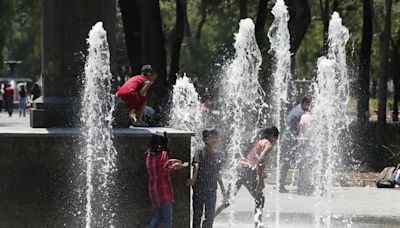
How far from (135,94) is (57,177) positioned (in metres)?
1.54

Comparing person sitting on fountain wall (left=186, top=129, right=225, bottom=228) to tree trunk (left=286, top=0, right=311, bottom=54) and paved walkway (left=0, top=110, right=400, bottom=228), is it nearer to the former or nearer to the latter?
paved walkway (left=0, top=110, right=400, bottom=228)

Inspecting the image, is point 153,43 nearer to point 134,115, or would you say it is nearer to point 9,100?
point 134,115

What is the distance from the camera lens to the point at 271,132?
38.7ft

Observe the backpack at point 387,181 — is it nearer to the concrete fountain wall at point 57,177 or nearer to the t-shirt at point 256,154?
the t-shirt at point 256,154

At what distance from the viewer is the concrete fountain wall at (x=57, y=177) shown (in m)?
10.3

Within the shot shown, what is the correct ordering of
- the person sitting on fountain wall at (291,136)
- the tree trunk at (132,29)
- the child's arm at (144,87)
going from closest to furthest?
1. the child's arm at (144,87)
2. the person sitting on fountain wall at (291,136)
3. the tree trunk at (132,29)

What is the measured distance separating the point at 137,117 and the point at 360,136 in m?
→ 12.8

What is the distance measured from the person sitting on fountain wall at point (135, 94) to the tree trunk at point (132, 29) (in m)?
15.9

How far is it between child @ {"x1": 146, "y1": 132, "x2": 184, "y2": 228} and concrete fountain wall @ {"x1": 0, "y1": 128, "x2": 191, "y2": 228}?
504 mm

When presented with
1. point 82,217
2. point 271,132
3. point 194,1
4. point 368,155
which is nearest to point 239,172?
point 271,132

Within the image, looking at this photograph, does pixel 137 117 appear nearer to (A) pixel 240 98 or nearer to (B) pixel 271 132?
(B) pixel 271 132

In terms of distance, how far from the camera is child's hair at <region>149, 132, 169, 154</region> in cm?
960

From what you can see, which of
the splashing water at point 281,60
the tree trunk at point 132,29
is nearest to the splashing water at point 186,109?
the splashing water at point 281,60

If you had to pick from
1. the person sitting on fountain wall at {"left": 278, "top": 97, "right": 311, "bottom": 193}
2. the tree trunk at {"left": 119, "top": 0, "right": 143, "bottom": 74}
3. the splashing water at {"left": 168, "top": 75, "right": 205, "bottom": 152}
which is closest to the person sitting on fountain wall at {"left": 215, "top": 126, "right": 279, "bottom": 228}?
A: the person sitting on fountain wall at {"left": 278, "top": 97, "right": 311, "bottom": 193}
